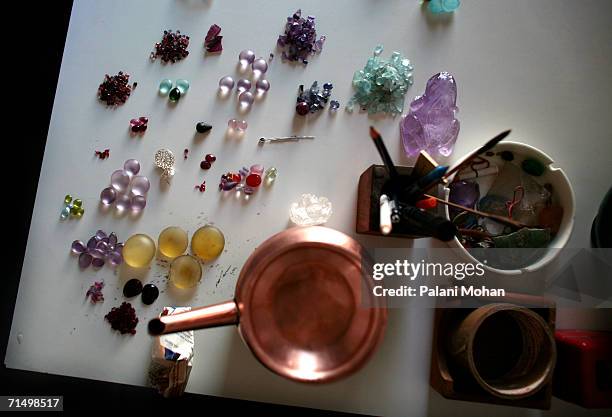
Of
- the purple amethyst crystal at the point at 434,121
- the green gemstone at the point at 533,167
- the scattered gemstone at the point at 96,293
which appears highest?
the purple amethyst crystal at the point at 434,121

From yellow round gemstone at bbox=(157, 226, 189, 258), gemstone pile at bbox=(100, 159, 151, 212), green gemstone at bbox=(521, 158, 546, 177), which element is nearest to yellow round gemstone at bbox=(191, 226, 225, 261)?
yellow round gemstone at bbox=(157, 226, 189, 258)

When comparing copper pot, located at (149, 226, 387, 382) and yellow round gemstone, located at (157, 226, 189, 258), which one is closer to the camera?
copper pot, located at (149, 226, 387, 382)

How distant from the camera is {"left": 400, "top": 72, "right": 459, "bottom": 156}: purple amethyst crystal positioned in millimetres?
821

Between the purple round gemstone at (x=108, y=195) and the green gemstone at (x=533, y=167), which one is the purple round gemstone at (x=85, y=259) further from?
the green gemstone at (x=533, y=167)

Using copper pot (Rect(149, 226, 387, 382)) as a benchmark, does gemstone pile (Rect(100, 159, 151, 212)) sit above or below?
above

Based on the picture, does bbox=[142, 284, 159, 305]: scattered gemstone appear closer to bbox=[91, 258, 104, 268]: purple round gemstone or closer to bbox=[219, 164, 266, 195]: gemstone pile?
bbox=[91, 258, 104, 268]: purple round gemstone

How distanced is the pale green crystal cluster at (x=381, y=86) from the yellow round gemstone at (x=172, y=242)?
1.23ft

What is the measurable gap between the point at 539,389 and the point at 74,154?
2.92ft

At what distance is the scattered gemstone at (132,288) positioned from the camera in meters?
0.82

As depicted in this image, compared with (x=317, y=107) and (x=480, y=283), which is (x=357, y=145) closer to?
(x=317, y=107)

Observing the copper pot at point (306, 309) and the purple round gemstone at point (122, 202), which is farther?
the purple round gemstone at point (122, 202)

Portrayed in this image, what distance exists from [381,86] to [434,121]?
112 mm

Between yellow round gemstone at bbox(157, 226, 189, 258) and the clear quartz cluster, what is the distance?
0.20m

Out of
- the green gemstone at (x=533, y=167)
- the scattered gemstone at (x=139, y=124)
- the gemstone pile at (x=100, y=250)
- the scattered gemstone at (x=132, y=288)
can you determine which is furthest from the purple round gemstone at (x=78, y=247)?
the green gemstone at (x=533, y=167)
